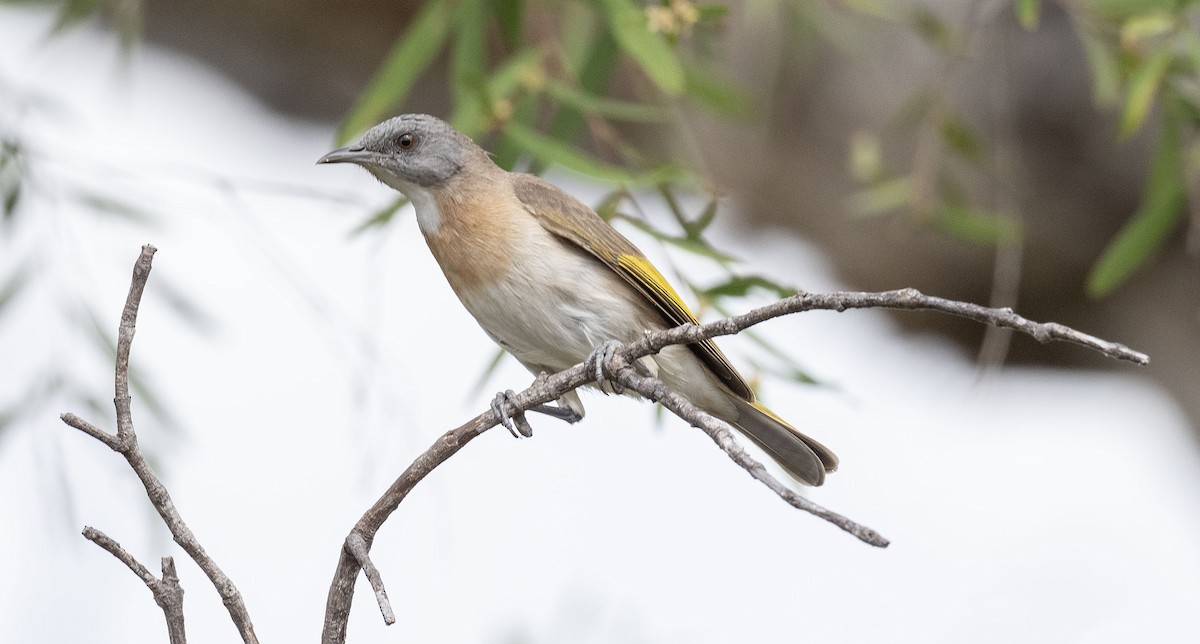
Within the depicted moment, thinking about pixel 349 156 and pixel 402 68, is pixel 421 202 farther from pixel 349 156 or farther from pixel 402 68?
pixel 402 68

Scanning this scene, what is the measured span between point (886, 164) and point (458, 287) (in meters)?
2.18

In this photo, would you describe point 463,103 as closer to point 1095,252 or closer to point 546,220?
point 546,220

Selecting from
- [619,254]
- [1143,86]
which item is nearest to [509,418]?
[619,254]

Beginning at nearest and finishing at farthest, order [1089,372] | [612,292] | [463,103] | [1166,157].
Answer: [612,292], [463,103], [1166,157], [1089,372]

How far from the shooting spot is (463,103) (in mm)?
3094

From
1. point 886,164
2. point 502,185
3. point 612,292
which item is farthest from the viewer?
point 886,164

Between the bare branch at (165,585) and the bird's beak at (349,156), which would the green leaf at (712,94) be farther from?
the bare branch at (165,585)

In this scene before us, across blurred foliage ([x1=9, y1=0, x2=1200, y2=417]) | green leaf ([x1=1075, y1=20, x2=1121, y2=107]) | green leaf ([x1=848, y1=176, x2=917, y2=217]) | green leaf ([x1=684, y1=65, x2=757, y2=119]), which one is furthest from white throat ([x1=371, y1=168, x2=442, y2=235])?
green leaf ([x1=1075, y1=20, x2=1121, y2=107])

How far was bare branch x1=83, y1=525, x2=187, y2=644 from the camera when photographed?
59.1 inches

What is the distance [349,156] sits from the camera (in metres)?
2.79

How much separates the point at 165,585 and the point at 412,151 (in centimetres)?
149

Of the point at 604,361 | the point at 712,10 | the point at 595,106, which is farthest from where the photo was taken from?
the point at 595,106

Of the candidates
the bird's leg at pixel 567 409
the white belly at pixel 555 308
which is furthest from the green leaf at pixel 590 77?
the bird's leg at pixel 567 409

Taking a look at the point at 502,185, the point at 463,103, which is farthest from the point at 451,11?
the point at 502,185
